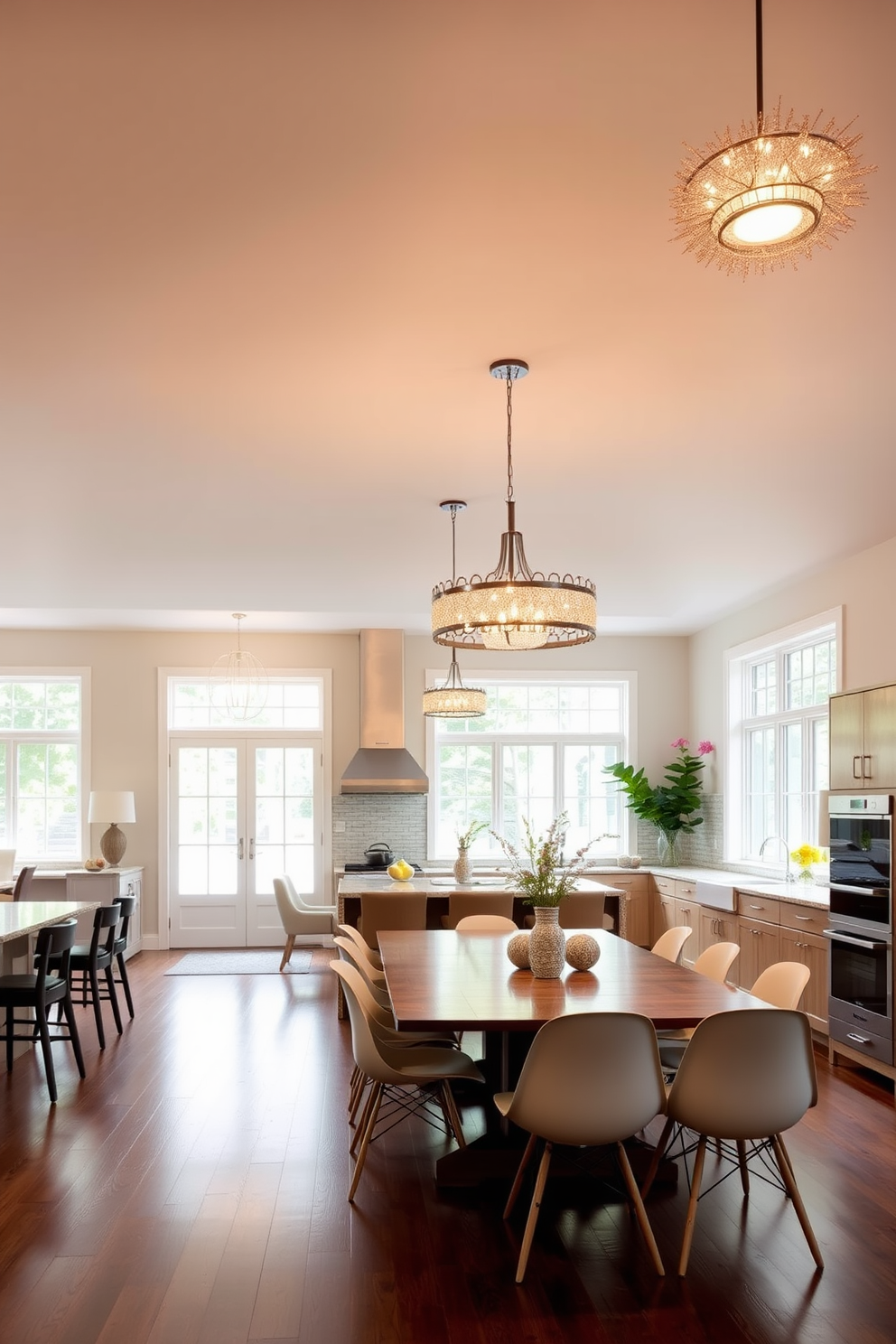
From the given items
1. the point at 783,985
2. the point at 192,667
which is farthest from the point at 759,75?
the point at 192,667

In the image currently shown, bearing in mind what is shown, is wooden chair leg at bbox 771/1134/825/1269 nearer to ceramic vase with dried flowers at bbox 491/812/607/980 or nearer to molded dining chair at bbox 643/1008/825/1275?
molded dining chair at bbox 643/1008/825/1275

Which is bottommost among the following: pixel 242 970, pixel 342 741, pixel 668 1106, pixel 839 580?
pixel 242 970

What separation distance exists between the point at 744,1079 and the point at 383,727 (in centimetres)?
690

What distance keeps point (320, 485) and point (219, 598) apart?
3116mm

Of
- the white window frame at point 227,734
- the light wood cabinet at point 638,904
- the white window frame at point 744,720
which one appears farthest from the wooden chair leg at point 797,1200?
the white window frame at point 227,734

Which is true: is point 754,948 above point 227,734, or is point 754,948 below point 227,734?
below

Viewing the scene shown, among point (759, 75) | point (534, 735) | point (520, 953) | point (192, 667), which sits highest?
point (759, 75)

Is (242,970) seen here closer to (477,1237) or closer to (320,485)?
(320,485)

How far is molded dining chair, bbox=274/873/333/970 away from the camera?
28.5 ft

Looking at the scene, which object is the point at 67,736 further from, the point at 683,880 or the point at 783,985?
the point at 783,985

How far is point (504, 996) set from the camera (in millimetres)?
3928

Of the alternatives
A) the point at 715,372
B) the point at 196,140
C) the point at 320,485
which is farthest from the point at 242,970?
the point at 196,140

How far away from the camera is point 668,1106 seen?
11.0ft

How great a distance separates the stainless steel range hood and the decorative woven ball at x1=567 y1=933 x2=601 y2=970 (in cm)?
525
